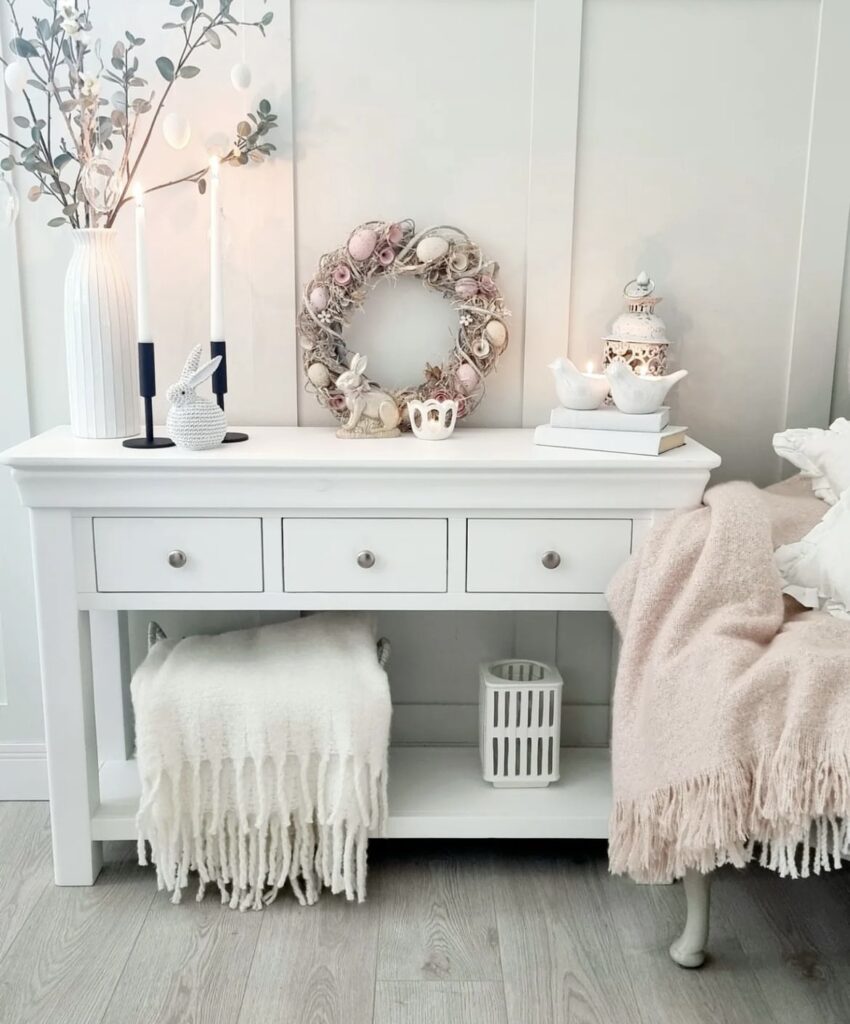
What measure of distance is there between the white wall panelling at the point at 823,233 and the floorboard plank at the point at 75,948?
158 centimetres

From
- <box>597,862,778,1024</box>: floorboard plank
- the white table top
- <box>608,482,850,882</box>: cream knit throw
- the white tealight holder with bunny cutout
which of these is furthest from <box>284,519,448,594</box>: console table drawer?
<box>597,862,778,1024</box>: floorboard plank

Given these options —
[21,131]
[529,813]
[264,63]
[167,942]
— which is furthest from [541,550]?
[21,131]

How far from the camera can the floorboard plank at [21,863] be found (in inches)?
69.0

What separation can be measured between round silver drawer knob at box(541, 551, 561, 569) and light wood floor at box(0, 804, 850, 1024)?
1.98ft

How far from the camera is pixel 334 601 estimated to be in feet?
5.75

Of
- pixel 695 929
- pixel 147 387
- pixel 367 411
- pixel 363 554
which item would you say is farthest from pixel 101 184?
pixel 695 929

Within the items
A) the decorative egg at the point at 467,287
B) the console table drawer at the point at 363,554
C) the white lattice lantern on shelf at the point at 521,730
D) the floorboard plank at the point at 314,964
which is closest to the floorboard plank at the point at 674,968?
the white lattice lantern on shelf at the point at 521,730

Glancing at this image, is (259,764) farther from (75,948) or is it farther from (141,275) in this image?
(141,275)

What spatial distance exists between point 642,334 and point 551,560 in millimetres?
489

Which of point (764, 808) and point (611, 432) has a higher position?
point (611, 432)

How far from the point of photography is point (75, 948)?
1668mm

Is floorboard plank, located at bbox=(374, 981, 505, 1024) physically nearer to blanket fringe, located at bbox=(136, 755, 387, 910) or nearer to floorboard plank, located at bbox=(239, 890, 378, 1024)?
floorboard plank, located at bbox=(239, 890, 378, 1024)

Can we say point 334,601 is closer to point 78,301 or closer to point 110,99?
point 78,301

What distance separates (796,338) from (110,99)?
141cm
